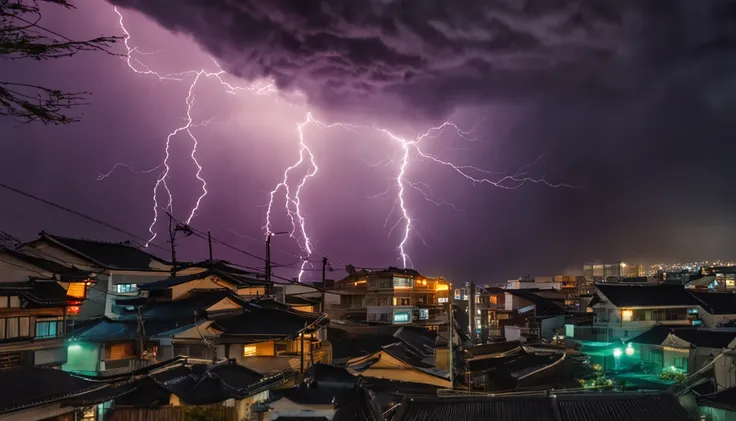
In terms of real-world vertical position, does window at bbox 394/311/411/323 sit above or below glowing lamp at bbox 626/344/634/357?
above

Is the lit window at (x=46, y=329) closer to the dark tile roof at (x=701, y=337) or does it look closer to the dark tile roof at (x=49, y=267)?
the dark tile roof at (x=49, y=267)

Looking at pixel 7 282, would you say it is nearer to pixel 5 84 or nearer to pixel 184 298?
pixel 184 298

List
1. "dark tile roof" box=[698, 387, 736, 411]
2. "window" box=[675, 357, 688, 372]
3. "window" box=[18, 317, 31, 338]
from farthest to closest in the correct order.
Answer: "window" box=[675, 357, 688, 372] → "window" box=[18, 317, 31, 338] → "dark tile roof" box=[698, 387, 736, 411]

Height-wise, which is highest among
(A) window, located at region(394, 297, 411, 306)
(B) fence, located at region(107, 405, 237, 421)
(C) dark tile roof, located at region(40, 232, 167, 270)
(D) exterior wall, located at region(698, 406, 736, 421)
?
(C) dark tile roof, located at region(40, 232, 167, 270)

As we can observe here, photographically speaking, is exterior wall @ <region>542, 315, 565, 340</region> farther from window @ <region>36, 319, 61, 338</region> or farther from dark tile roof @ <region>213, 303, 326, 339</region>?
window @ <region>36, 319, 61, 338</region>

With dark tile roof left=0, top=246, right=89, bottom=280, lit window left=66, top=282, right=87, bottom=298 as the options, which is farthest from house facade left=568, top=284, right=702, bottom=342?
dark tile roof left=0, top=246, right=89, bottom=280

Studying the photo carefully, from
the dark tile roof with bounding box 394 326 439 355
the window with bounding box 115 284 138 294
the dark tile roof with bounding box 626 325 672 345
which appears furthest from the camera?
the window with bounding box 115 284 138 294

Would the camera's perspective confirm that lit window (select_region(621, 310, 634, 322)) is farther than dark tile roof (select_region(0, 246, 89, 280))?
Yes
